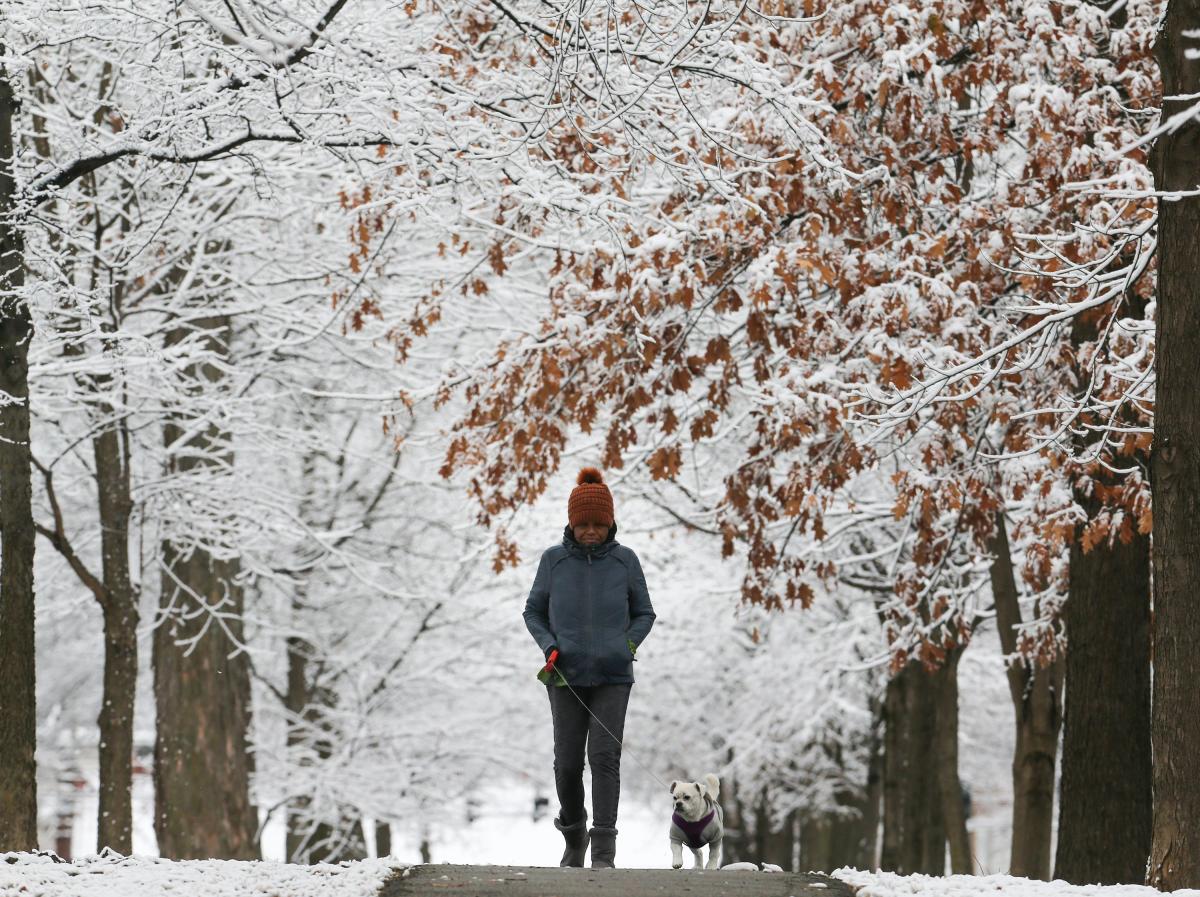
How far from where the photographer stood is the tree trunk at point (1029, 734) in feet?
38.3

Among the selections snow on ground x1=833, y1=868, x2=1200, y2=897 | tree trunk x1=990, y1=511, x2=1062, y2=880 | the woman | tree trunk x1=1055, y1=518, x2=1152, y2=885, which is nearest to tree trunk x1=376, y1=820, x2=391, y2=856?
tree trunk x1=990, y1=511, x2=1062, y2=880

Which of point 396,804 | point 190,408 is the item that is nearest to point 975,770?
point 396,804

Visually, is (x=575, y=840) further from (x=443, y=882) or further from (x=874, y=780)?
(x=874, y=780)

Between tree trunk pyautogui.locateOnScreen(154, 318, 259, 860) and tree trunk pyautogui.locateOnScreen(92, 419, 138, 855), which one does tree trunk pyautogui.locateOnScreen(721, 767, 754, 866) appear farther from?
tree trunk pyautogui.locateOnScreen(92, 419, 138, 855)

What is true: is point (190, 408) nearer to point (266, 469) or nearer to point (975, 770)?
point (266, 469)

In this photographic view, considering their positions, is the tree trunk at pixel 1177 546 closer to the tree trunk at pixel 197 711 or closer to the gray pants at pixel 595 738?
the gray pants at pixel 595 738

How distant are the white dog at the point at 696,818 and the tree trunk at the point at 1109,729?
2420 millimetres

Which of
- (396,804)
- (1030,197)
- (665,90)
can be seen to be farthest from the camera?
(396,804)

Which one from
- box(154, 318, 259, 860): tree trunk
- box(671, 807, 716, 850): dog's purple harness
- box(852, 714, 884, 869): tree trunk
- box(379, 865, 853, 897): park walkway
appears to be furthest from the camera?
box(852, 714, 884, 869): tree trunk

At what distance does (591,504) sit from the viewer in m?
7.29

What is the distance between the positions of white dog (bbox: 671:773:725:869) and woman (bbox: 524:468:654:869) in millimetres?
319

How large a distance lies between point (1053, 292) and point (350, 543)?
10888mm

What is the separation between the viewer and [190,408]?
12.4 meters

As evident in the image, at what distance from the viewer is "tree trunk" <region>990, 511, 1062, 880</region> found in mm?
11688
